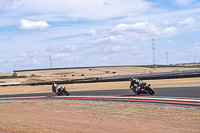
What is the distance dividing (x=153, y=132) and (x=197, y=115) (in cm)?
320

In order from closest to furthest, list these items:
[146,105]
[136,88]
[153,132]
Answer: [153,132] < [146,105] < [136,88]

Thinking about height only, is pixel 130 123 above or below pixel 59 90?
below

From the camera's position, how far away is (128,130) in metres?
9.34

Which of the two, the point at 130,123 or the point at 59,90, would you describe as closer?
the point at 130,123

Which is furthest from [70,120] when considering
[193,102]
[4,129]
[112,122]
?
[193,102]

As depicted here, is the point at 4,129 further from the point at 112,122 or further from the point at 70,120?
the point at 112,122

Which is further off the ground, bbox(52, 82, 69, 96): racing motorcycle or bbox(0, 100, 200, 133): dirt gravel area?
bbox(52, 82, 69, 96): racing motorcycle

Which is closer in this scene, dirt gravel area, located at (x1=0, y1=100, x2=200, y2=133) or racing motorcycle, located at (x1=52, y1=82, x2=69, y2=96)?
dirt gravel area, located at (x1=0, y1=100, x2=200, y2=133)

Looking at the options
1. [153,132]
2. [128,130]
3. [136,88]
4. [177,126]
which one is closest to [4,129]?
[128,130]

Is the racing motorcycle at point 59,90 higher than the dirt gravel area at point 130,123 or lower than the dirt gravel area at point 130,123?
higher

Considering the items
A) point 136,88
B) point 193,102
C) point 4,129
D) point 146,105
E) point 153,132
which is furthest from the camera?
point 136,88

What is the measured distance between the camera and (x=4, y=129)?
422 inches

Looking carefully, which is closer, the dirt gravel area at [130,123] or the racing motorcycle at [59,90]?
the dirt gravel area at [130,123]

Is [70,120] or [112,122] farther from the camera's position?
[70,120]
